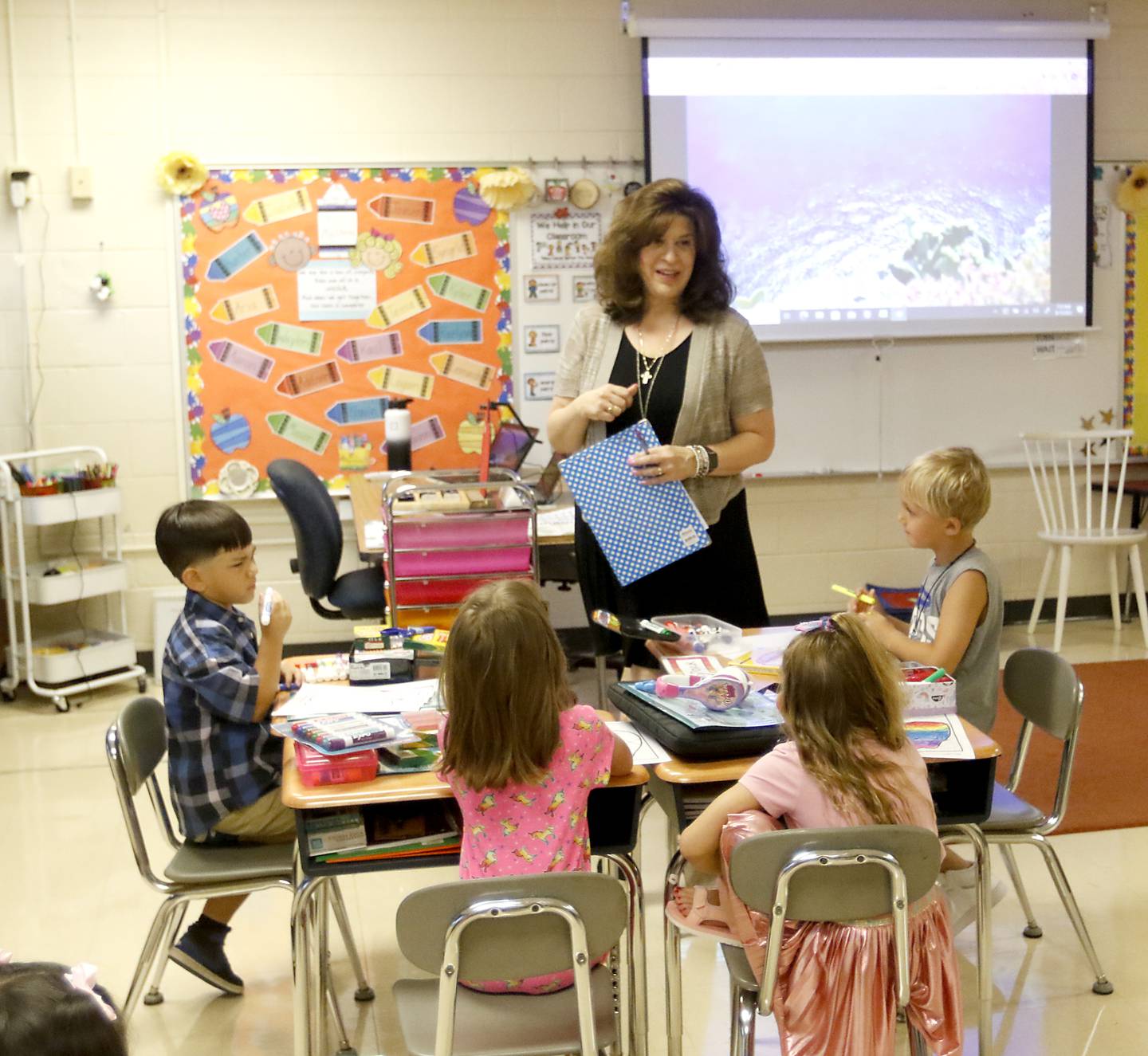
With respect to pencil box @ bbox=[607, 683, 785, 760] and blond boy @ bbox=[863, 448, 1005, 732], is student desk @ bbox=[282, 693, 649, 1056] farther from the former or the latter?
blond boy @ bbox=[863, 448, 1005, 732]

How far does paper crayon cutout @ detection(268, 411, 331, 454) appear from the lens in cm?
518

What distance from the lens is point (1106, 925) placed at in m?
2.89

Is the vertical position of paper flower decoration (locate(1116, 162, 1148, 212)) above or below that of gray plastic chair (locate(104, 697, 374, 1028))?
above

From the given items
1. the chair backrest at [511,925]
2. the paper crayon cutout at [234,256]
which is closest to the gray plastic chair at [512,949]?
the chair backrest at [511,925]

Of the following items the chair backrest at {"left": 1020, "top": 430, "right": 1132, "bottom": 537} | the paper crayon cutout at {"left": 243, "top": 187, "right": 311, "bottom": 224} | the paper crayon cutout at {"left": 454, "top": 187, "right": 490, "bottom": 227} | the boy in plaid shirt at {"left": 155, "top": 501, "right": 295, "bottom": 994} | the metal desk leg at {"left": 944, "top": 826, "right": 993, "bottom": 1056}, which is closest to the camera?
the metal desk leg at {"left": 944, "top": 826, "right": 993, "bottom": 1056}

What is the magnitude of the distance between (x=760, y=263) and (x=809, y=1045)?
3.93 m

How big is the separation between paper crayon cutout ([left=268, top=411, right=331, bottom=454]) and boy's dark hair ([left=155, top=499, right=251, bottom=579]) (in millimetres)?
2763

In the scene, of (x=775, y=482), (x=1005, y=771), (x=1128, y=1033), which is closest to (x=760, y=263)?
(x=775, y=482)

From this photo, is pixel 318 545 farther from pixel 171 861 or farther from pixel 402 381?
pixel 171 861

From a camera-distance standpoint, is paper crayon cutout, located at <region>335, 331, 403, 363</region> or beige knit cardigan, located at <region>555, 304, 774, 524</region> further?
paper crayon cutout, located at <region>335, 331, 403, 363</region>

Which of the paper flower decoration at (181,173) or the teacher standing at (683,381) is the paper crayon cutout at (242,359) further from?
the teacher standing at (683,381)

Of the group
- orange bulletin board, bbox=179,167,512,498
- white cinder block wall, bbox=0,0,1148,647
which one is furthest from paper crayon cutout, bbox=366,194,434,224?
white cinder block wall, bbox=0,0,1148,647

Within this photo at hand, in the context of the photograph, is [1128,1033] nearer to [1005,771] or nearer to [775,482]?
[1005,771]

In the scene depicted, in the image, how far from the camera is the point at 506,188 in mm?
5137
